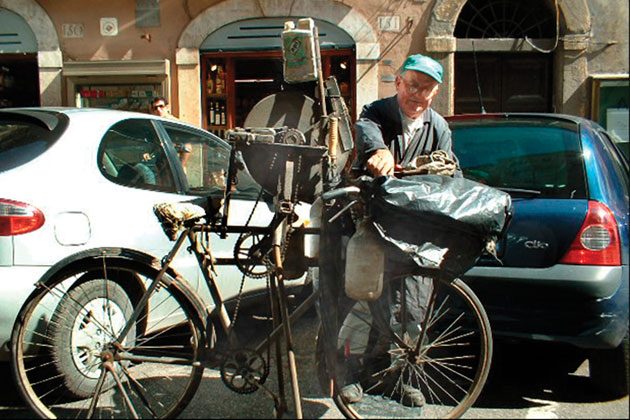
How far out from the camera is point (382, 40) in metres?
11.1

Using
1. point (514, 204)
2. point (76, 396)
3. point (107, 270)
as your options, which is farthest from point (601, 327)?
point (76, 396)

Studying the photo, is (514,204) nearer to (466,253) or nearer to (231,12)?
(466,253)

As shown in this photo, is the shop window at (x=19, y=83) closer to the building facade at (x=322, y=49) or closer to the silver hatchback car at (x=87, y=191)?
the building facade at (x=322, y=49)

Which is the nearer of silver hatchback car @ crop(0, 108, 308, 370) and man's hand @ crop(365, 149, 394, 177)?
man's hand @ crop(365, 149, 394, 177)

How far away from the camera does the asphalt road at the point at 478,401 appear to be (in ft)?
11.6

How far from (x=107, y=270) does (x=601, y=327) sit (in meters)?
2.45

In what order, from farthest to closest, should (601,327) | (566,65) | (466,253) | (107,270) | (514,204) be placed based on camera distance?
1. (566,65)
2. (514,204)
3. (601,327)
4. (107,270)
5. (466,253)

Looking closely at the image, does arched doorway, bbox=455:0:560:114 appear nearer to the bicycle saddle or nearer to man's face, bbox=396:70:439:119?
man's face, bbox=396:70:439:119

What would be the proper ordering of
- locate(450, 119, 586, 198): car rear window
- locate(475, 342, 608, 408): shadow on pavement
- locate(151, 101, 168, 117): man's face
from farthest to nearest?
locate(151, 101, 168, 117): man's face < locate(450, 119, 586, 198): car rear window < locate(475, 342, 608, 408): shadow on pavement

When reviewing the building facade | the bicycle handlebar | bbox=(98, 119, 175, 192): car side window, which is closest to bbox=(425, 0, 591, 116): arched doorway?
the building facade

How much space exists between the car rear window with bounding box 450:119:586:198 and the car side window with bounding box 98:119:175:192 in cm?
192

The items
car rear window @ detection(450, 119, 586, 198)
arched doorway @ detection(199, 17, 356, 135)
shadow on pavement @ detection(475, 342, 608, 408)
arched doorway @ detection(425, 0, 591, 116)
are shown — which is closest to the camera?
shadow on pavement @ detection(475, 342, 608, 408)

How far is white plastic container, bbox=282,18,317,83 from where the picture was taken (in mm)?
3145

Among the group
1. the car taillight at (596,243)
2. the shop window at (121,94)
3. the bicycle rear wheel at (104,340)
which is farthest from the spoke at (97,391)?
the shop window at (121,94)
